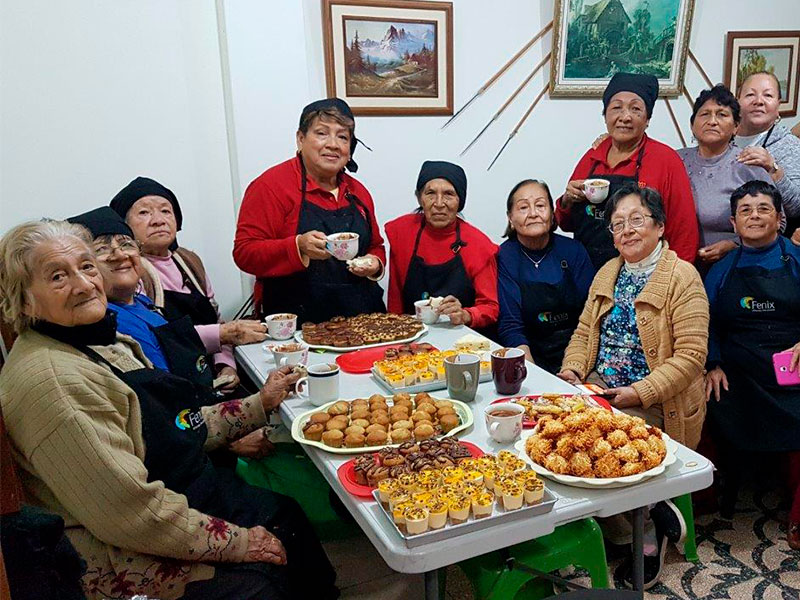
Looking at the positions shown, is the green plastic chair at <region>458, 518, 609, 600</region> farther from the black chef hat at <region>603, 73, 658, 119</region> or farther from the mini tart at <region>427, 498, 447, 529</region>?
the black chef hat at <region>603, 73, 658, 119</region>

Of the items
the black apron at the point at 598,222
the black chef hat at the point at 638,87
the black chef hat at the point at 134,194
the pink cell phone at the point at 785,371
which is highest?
the black chef hat at the point at 638,87

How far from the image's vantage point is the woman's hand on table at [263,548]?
1.52 m

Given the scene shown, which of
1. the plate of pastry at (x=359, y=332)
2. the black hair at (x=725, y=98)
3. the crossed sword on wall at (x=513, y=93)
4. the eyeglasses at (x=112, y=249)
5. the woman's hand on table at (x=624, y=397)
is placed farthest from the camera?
the crossed sword on wall at (x=513, y=93)

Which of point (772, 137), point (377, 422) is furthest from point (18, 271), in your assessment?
point (772, 137)

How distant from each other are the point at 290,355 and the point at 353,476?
72 cm

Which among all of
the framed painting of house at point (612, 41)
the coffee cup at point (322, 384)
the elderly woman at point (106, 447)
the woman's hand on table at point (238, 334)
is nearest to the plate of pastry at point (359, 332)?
the woman's hand on table at point (238, 334)

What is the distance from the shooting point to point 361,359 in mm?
2119

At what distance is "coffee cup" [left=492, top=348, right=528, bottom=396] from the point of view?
1.73 metres

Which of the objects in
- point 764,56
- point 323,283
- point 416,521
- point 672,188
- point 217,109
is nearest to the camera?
point 416,521

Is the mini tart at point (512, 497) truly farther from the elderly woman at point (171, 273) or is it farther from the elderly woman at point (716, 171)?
the elderly woman at point (716, 171)

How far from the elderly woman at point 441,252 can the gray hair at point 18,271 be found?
1.68 metres

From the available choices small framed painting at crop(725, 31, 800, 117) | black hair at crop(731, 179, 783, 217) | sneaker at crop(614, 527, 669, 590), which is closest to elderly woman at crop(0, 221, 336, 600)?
sneaker at crop(614, 527, 669, 590)

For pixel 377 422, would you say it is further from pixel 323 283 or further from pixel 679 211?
pixel 679 211

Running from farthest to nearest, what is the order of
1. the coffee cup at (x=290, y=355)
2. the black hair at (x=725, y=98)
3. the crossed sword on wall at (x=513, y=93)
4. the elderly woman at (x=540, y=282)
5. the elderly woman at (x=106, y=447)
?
the crossed sword on wall at (x=513, y=93) → the black hair at (x=725, y=98) → the elderly woman at (x=540, y=282) → the coffee cup at (x=290, y=355) → the elderly woman at (x=106, y=447)
